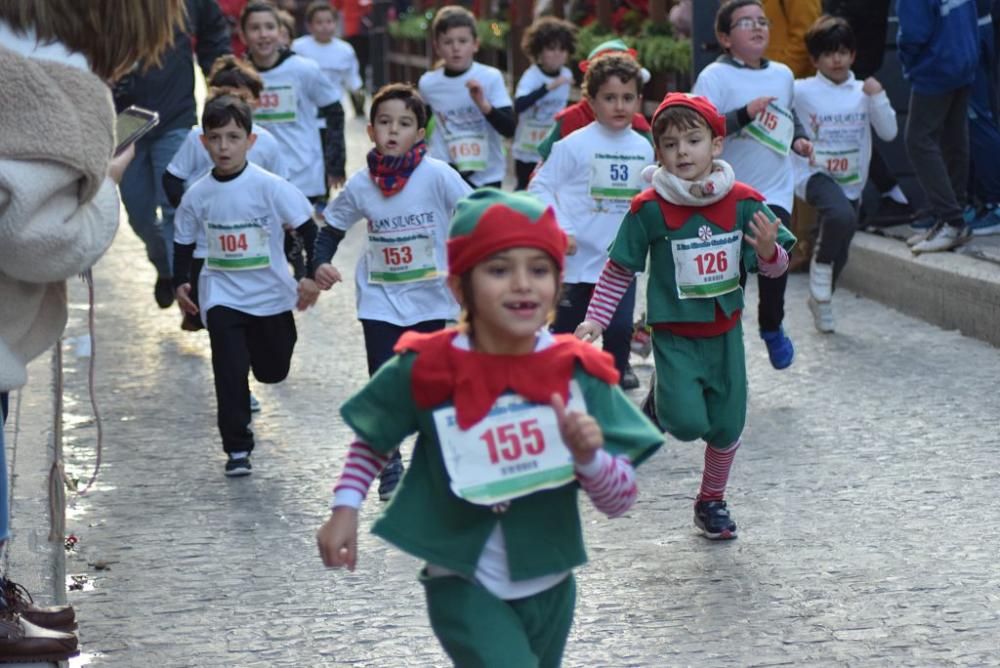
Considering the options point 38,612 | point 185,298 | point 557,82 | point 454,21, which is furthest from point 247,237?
point 557,82

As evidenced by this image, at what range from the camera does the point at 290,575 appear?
604 centimetres

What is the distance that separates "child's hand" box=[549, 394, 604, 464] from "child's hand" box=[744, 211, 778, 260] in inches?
101

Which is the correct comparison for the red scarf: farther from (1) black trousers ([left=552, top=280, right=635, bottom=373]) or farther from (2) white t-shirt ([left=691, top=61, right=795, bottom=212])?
(2) white t-shirt ([left=691, top=61, right=795, bottom=212])

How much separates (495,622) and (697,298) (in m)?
2.63

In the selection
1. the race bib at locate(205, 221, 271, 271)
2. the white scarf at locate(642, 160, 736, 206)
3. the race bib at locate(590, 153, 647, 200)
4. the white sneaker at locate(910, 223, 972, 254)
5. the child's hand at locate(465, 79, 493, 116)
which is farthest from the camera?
the child's hand at locate(465, 79, 493, 116)

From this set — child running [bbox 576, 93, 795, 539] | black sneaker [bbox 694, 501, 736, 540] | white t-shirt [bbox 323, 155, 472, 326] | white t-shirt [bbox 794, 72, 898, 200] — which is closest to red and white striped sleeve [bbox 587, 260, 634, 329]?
child running [bbox 576, 93, 795, 539]

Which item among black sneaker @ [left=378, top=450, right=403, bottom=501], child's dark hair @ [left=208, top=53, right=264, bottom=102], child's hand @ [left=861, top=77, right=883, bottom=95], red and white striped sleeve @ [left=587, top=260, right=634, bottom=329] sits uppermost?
child's dark hair @ [left=208, top=53, right=264, bottom=102]

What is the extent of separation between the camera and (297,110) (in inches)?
457

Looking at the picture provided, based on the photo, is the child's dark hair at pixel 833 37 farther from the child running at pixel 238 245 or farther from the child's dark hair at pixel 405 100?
the child running at pixel 238 245

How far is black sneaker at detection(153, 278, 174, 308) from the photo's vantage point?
10.7 metres

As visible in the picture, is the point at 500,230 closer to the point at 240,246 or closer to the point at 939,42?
the point at 240,246

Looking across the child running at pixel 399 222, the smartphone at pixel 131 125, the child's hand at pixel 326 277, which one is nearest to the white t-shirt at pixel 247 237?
the child running at pixel 399 222

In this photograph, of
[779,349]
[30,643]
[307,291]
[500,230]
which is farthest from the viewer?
[779,349]

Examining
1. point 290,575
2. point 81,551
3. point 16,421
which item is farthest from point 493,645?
point 16,421
